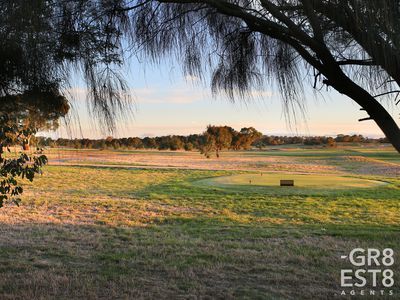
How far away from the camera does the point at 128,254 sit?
6227 mm

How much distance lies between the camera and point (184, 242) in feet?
23.6

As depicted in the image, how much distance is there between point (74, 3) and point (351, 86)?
4.37ft

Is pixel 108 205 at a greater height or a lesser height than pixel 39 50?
lesser

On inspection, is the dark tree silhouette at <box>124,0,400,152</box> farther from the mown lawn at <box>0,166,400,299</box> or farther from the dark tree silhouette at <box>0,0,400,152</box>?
the mown lawn at <box>0,166,400,299</box>

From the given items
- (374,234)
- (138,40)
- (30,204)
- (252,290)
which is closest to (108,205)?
(30,204)

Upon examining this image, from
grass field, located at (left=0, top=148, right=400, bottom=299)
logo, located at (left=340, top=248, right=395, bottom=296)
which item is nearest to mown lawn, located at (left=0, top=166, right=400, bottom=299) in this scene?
grass field, located at (left=0, top=148, right=400, bottom=299)

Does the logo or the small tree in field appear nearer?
the logo

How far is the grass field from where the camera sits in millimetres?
4562

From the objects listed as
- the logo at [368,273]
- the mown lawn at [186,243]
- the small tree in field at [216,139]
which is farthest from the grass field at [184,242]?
the small tree in field at [216,139]

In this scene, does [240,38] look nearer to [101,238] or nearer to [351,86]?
[351,86]

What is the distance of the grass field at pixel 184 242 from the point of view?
4562mm

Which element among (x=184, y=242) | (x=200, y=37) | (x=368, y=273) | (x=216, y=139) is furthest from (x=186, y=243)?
(x=216, y=139)

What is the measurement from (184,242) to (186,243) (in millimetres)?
78

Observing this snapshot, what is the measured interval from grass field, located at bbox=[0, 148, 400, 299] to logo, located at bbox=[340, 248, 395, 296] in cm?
12
